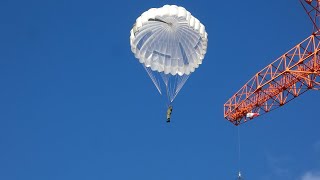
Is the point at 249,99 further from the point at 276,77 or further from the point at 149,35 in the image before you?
the point at 149,35

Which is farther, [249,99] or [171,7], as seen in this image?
[249,99]

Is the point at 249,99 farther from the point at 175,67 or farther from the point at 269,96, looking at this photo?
the point at 175,67

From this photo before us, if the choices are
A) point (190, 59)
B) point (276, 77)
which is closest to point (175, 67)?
point (190, 59)

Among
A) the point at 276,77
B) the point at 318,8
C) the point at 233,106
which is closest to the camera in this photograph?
the point at 318,8

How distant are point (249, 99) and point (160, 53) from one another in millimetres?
14059

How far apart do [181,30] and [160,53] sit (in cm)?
326

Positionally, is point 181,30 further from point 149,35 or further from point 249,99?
point 249,99

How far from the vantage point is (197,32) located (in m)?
98.9

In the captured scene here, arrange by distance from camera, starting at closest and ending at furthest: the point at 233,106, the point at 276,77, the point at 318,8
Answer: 1. the point at 318,8
2. the point at 276,77
3. the point at 233,106

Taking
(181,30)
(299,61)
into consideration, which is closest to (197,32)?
(181,30)

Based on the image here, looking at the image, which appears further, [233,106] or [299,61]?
[233,106]

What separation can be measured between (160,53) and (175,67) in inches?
75.9

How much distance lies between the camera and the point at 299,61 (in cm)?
10125

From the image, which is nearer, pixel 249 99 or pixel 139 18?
pixel 139 18
